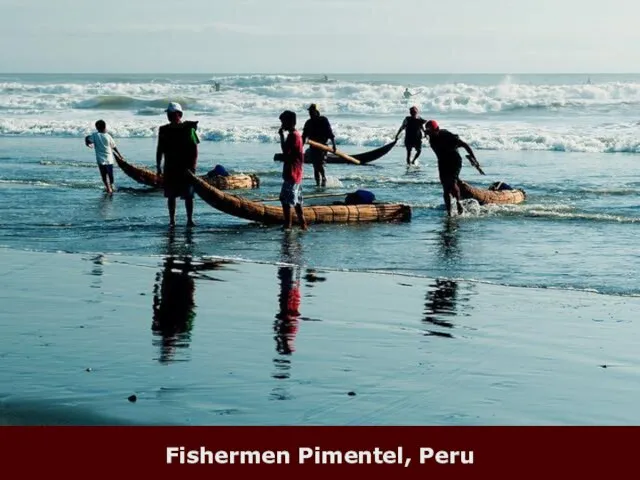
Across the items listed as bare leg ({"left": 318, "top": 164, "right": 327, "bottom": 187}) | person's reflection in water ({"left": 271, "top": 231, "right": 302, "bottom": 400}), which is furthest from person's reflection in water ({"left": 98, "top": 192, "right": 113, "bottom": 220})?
bare leg ({"left": 318, "top": 164, "right": 327, "bottom": 187})

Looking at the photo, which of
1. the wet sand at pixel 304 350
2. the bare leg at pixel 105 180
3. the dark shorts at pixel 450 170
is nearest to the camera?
the wet sand at pixel 304 350

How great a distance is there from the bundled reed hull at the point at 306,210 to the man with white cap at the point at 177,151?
18cm

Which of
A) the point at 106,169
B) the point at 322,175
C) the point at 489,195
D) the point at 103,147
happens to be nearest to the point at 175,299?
the point at 489,195

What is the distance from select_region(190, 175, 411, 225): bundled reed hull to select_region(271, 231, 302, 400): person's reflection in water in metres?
1.14

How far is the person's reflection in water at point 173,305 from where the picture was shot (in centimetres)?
924

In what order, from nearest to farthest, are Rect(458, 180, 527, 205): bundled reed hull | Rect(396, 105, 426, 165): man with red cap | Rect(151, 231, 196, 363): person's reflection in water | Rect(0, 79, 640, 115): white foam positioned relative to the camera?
Rect(151, 231, 196, 363): person's reflection in water
Rect(458, 180, 527, 205): bundled reed hull
Rect(396, 105, 426, 165): man with red cap
Rect(0, 79, 640, 115): white foam

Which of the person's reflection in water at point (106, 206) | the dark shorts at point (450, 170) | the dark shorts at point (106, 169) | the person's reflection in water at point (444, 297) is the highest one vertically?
the dark shorts at point (450, 170)

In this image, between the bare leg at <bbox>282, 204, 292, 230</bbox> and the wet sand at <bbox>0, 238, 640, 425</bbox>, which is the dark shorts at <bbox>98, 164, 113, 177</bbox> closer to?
the bare leg at <bbox>282, 204, 292, 230</bbox>

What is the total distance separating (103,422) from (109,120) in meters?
48.8

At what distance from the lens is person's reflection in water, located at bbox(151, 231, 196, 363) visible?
364 inches

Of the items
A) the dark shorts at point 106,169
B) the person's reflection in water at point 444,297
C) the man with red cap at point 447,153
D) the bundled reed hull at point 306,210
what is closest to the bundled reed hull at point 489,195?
the man with red cap at point 447,153

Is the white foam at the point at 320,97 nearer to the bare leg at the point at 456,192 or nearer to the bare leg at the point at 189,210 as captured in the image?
the bare leg at the point at 456,192
